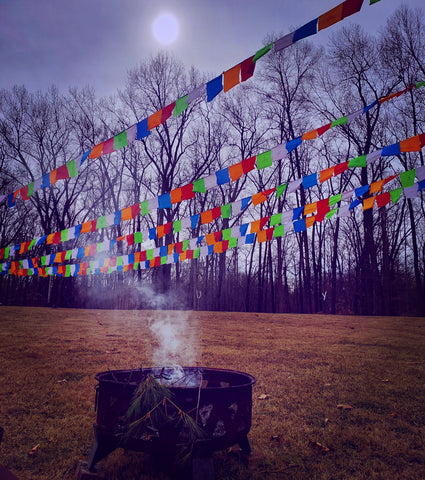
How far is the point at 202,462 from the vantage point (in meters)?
2.61

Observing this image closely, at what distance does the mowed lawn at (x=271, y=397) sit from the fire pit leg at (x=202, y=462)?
416 mm

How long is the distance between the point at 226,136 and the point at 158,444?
21.5 meters

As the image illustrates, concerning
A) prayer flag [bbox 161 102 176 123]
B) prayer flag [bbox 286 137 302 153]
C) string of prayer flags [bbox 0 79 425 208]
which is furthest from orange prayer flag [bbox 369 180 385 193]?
prayer flag [bbox 161 102 176 123]

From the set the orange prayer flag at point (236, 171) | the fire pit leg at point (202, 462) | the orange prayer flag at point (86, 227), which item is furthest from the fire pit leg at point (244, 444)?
the orange prayer flag at point (86, 227)

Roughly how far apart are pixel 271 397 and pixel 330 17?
15.4 feet

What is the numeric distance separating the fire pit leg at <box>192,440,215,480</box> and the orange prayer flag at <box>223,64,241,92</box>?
346cm

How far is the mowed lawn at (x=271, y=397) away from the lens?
3.09m

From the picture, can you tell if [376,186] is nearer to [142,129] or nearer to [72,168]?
[142,129]

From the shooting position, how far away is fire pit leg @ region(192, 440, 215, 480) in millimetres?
2568

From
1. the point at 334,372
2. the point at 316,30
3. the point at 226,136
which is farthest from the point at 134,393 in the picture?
the point at 226,136

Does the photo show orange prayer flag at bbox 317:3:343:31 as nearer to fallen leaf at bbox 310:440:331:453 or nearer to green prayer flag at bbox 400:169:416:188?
green prayer flag at bbox 400:169:416:188

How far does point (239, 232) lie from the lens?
8.00m

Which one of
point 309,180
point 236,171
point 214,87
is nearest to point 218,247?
point 309,180

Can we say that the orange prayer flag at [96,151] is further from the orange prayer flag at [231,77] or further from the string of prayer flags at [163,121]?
the orange prayer flag at [231,77]
